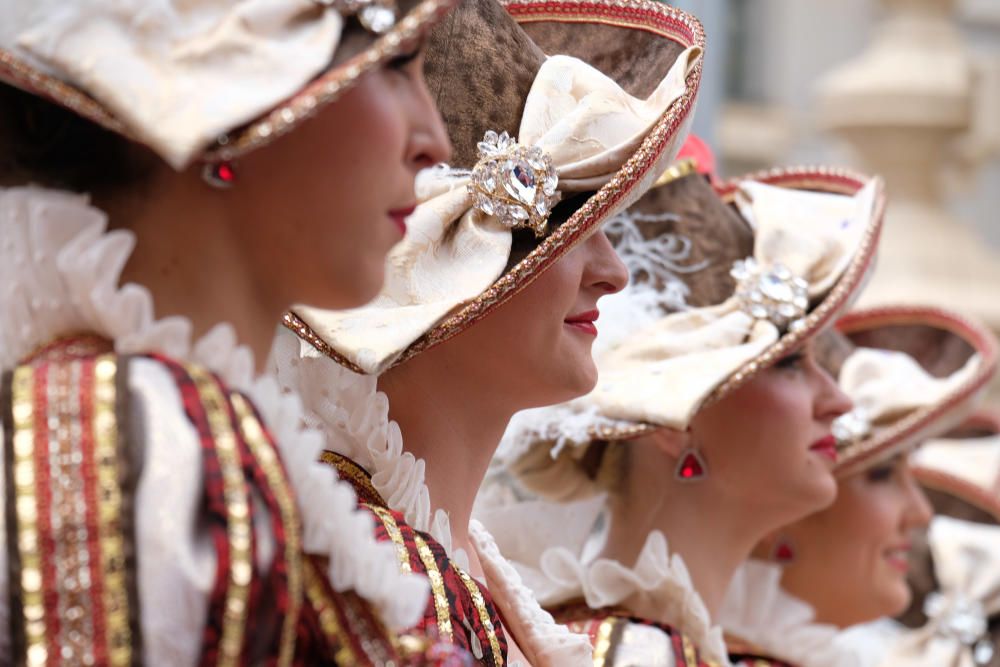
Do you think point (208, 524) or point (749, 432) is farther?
point (749, 432)

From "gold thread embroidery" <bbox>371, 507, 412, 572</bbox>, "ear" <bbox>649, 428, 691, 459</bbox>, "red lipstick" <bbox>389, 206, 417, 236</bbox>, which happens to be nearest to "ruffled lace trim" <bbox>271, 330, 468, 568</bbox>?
"gold thread embroidery" <bbox>371, 507, 412, 572</bbox>

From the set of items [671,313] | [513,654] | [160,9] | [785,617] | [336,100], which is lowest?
[785,617]

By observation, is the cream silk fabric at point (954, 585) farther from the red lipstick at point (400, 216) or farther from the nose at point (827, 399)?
the red lipstick at point (400, 216)

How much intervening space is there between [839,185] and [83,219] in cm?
192

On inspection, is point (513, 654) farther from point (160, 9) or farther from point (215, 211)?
point (160, 9)

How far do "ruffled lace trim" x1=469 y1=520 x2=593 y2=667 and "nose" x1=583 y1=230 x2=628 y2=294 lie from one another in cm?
39

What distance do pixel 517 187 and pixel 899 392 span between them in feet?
5.47

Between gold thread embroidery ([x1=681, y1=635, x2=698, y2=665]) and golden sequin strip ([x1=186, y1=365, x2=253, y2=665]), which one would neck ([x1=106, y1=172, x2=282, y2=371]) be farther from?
gold thread embroidery ([x1=681, y1=635, x2=698, y2=665])

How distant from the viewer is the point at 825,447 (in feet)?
9.57

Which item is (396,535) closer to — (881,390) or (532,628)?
(532,628)

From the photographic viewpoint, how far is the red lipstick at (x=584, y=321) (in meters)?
2.13

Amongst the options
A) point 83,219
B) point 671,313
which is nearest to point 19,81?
point 83,219

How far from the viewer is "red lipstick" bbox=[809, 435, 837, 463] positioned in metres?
2.89

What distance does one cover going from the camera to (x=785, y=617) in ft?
10.8
